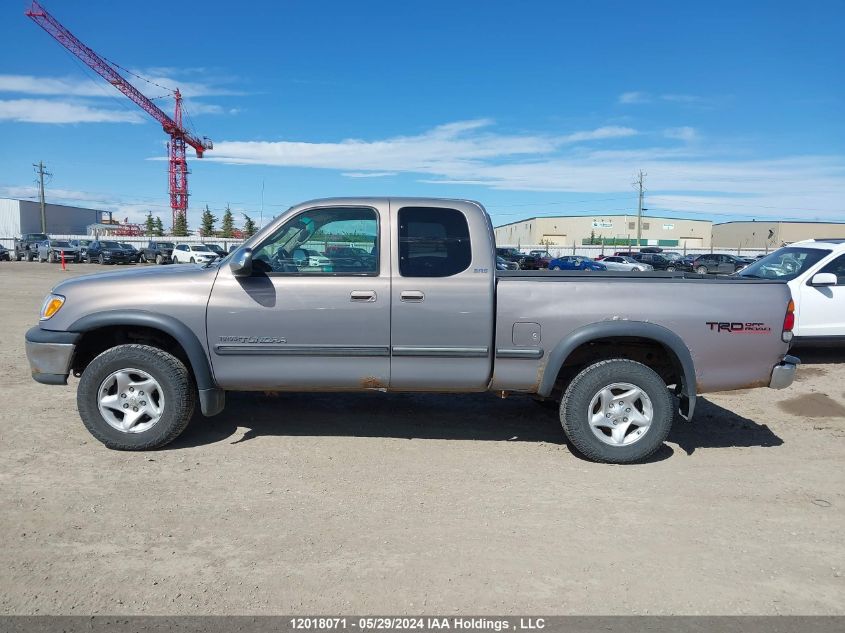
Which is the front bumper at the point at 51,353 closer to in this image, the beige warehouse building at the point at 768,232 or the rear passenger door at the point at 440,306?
the rear passenger door at the point at 440,306

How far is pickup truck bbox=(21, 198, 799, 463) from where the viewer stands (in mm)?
4457

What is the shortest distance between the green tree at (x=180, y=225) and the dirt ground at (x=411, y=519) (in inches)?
3443

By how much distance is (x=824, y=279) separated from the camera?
305 inches

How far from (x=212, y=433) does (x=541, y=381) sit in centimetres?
272

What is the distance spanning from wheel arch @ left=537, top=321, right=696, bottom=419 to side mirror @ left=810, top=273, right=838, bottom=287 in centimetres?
457

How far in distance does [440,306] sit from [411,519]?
1519 mm

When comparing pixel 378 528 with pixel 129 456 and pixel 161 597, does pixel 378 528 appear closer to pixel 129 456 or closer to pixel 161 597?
pixel 161 597

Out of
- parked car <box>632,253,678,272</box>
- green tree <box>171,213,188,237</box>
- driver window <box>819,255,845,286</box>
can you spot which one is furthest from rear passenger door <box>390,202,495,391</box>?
green tree <box>171,213,188,237</box>

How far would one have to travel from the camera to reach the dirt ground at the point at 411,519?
9.50 ft

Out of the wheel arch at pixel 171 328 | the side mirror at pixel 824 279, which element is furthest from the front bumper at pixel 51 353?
the side mirror at pixel 824 279

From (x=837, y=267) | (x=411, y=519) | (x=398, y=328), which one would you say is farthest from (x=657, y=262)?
(x=411, y=519)

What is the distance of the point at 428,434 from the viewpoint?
17.0ft

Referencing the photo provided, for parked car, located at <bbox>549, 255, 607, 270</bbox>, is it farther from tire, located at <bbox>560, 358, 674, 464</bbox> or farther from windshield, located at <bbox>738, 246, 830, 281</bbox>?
tire, located at <bbox>560, 358, 674, 464</bbox>

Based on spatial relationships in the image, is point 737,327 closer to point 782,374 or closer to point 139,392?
point 782,374
